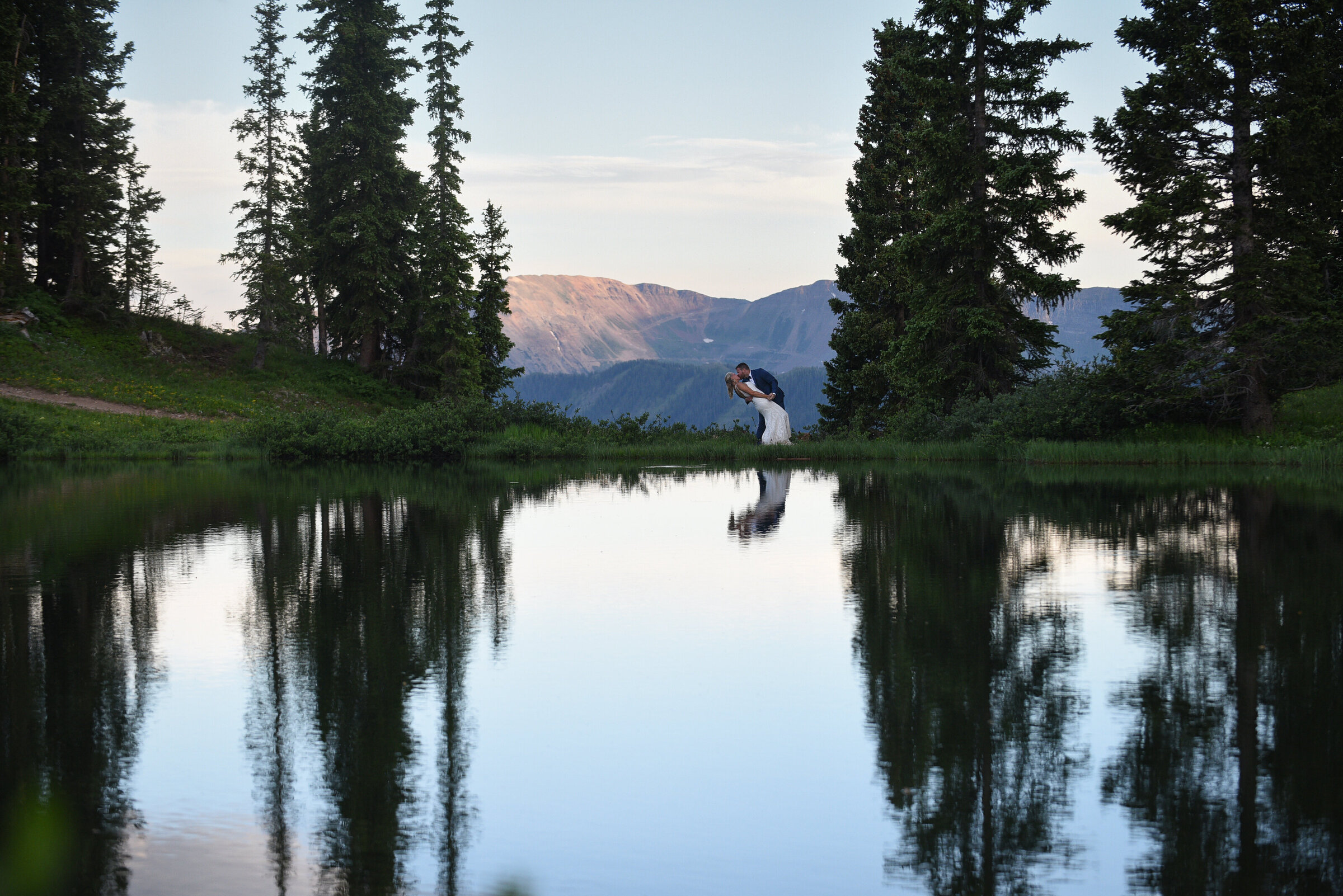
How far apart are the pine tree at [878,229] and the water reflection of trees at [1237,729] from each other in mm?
31664

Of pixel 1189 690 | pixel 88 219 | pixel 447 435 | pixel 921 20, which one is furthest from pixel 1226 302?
pixel 88 219

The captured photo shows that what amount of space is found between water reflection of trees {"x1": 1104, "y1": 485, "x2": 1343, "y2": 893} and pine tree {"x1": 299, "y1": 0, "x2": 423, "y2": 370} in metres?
43.8

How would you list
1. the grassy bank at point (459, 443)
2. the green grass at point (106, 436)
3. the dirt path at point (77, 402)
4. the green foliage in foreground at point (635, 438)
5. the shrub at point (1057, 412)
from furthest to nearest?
the dirt path at point (77, 402) < the green grass at point (106, 436) < the grassy bank at point (459, 443) < the shrub at point (1057, 412) < the green foliage in foreground at point (635, 438)

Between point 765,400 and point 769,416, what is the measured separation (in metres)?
0.45

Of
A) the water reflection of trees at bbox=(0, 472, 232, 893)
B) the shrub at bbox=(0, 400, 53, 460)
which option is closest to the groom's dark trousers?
the water reflection of trees at bbox=(0, 472, 232, 893)

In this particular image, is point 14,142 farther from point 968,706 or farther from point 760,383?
point 968,706

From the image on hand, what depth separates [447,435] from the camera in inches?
1244

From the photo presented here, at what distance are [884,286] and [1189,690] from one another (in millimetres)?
37741

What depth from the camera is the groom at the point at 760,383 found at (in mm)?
31328

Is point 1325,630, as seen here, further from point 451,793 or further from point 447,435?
point 447,435

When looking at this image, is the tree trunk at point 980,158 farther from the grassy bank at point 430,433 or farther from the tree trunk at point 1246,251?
the tree trunk at point 1246,251

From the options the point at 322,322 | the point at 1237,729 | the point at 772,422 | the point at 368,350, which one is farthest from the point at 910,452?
the point at 322,322

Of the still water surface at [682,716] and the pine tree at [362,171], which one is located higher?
the pine tree at [362,171]

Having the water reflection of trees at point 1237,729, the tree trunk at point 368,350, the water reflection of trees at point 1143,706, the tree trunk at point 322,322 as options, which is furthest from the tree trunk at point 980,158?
the tree trunk at point 322,322
